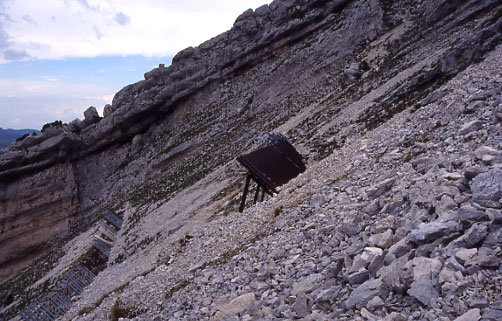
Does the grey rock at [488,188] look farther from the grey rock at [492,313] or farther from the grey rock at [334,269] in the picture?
the grey rock at [334,269]

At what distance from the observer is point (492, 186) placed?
22.9 feet

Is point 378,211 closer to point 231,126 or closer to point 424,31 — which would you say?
point 424,31

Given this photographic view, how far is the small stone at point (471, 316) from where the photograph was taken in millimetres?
5012

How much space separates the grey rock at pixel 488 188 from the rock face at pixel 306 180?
0.11 ft

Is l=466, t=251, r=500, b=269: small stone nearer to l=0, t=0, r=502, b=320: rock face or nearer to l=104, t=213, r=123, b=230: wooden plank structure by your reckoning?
l=0, t=0, r=502, b=320: rock face

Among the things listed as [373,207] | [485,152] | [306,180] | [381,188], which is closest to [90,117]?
[306,180]

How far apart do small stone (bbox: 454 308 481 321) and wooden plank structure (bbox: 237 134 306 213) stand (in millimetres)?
14863

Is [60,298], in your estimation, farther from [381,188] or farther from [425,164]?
[425,164]

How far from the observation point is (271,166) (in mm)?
22672

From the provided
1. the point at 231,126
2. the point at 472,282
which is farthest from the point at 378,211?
the point at 231,126

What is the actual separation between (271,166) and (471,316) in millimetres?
17804

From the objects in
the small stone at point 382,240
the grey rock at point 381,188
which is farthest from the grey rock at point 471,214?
the grey rock at point 381,188

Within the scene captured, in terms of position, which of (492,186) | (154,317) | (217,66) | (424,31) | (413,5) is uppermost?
(217,66)

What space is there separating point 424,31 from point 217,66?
39.1 meters
